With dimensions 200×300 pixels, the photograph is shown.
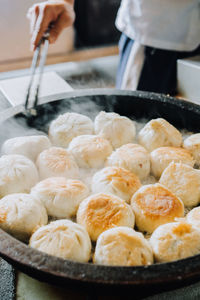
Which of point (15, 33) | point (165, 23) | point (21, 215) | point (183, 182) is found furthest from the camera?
point (15, 33)

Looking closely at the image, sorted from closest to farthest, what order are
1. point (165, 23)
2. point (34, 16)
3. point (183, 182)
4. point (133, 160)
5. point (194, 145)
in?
point (183, 182) < point (133, 160) < point (194, 145) < point (34, 16) < point (165, 23)

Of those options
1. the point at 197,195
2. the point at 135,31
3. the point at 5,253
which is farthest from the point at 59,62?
the point at 5,253

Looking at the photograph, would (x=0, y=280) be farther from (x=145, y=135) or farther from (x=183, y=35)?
(x=183, y=35)

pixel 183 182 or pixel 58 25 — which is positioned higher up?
pixel 58 25

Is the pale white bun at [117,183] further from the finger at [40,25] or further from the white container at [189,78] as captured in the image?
the white container at [189,78]

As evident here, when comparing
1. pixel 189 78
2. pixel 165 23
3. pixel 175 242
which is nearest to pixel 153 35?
pixel 165 23

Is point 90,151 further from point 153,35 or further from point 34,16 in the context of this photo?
point 153,35

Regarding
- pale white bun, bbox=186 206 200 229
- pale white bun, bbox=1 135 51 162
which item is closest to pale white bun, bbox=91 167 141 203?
pale white bun, bbox=186 206 200 229
